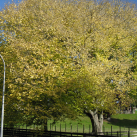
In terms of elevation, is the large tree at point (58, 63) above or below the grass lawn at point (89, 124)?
above

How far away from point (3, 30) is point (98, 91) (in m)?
10.5

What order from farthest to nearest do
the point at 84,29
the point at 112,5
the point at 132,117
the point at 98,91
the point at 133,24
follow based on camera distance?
the point at 132,117 → the point at 112,5 → the point at 133,24 → the point at 84,29 → the point at 98,91

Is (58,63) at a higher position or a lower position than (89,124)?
higher

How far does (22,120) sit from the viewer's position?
54.2ft

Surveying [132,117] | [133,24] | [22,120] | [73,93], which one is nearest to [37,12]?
[73,93]

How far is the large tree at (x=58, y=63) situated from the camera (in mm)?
15039

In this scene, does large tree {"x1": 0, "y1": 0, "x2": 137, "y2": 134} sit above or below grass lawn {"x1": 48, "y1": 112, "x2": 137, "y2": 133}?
above

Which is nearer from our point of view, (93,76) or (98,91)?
(93,76)

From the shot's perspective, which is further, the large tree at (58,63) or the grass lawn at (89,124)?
the grass lawn at (89,124)

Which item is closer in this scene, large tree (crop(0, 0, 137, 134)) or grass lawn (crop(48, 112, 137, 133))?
large tree (crop(0, 0, 137, 134))

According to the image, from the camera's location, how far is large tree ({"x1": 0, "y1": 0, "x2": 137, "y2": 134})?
15.0 m

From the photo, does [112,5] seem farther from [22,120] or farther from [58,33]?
[22,120]

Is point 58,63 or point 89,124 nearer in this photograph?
point 58,63

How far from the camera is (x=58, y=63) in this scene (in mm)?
16062
